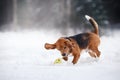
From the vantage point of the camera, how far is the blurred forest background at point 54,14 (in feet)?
7.68

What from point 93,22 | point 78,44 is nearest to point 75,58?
point 78,44

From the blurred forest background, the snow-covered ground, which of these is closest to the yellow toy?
the snow-covered ground

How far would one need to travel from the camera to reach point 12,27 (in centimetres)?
234

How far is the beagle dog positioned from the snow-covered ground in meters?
0.04

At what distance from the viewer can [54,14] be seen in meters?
2.37

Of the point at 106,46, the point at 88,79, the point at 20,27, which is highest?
the point at 20,27

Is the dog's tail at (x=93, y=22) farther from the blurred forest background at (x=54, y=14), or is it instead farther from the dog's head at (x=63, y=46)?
the dog's head at (x=63, y=46)

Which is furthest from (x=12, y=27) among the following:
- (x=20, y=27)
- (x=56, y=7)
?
(x=56, y=7)

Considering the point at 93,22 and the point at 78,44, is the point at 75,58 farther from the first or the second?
the point at 93,22

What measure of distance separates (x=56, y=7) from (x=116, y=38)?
0.37 m

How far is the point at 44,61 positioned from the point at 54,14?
283 millimetres

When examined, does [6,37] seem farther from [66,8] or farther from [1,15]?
[66,8]

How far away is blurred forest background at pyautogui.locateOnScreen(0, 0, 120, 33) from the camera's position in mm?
2342

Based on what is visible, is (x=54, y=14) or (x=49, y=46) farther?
(x=54, y=14)
